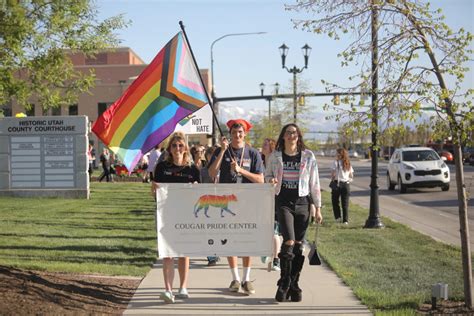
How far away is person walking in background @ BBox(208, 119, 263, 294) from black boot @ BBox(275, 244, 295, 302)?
0.52 meters

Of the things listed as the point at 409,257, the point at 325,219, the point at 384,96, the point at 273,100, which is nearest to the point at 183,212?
the point at 384,96

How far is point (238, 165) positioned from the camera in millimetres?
7738

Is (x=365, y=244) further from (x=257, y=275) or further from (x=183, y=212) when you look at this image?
(x=183, y=212)

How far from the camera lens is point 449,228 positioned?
1545 cm

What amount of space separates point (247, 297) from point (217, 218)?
3.19ft

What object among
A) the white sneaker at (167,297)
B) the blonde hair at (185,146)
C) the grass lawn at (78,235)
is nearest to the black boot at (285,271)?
the white sneaker at (167,297)

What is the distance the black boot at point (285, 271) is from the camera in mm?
7172

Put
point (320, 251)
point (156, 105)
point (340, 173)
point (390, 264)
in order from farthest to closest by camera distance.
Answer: point (340, 173) → point (320, 251) → point (390, 264) → point (156, 105)

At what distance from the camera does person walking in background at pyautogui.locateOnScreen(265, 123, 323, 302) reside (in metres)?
7.20

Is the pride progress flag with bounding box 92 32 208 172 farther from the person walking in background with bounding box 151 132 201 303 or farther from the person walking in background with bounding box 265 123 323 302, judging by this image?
the person walking in background with bounding box 265 123 323 302

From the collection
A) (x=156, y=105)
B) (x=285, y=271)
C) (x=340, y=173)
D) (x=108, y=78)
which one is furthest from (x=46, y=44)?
(x=108, y=78)

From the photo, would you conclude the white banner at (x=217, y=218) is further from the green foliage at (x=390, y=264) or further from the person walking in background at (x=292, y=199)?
the green foliage at (x=390, y=264)

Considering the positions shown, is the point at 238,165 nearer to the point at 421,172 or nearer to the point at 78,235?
the point at 78,235

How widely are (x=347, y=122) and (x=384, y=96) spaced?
1.50 ft
